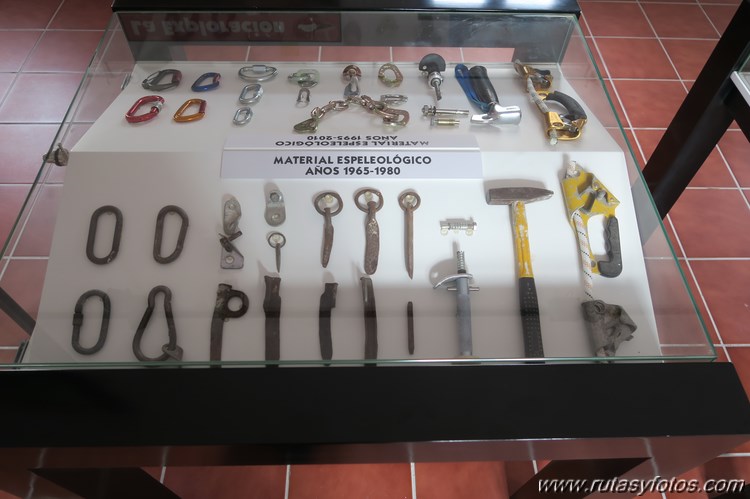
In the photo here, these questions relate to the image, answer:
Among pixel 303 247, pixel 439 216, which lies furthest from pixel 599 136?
pixel 303 247

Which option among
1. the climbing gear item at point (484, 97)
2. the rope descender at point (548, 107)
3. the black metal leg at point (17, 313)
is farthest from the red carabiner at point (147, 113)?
the rope descender at point (548, 107)

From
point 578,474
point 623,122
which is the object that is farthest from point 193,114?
point 623,122

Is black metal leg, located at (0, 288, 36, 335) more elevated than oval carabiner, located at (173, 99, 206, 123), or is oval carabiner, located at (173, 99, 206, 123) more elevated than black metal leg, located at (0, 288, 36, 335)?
oval carabiner, located at (173, 99, 206, 123)

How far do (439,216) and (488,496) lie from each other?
1.13 m

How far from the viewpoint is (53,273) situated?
4.20 feet

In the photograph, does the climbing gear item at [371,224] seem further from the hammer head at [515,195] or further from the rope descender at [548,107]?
the rope descender at [548,107]

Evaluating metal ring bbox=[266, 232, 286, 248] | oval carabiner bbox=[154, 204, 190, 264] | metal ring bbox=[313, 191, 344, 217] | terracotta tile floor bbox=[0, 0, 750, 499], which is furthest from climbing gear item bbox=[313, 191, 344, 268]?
terracotta tile floor bbox=[0, 0, 750, 499]

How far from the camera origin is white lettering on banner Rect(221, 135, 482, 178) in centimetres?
143

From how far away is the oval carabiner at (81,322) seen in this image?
1.12 m

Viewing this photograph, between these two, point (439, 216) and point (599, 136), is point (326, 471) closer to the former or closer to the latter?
point (439, 216)

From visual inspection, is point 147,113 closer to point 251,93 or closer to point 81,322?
point 251,93

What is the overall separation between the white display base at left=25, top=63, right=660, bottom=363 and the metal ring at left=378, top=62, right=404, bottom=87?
215mm

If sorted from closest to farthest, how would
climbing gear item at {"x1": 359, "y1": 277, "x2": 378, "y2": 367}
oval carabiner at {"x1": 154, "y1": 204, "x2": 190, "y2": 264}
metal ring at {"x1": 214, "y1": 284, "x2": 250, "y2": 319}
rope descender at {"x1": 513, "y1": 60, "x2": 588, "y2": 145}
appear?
climbing gear item at {"x1": 359, "y1": 277, "x2": 378, "y2": 367} → metal ring at {"x1": 214, "y1": 284, "x2": 250, "y2": 319} → oval carabiner at {"x1": 154, "y1": 204, "x2": 190, "y2": 264} → rope descender at {"x1": 513, "y1": 60, "x2": 588, "y2": 145}

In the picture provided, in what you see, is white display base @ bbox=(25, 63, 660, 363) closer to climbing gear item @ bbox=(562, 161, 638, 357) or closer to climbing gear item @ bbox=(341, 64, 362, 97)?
climbing gear item @ bbox=(562, 161, 638, 357)
